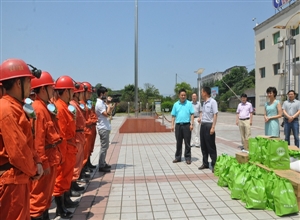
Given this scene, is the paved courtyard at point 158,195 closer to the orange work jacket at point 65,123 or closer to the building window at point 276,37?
the orange work jacket at point 65,123

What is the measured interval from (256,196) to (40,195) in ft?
9.30

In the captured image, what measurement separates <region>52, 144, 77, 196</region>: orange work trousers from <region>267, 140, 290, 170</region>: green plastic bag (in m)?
3.21

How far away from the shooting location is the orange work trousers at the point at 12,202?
2.11m

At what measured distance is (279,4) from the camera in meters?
27.9

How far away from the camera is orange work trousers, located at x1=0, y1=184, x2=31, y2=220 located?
211 centimetres

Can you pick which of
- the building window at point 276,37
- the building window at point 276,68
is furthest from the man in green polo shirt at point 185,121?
the building window at point 276,37

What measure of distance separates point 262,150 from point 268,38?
30273mm

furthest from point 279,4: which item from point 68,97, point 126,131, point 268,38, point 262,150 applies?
point 68,97

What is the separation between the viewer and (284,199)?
3549 millimetres

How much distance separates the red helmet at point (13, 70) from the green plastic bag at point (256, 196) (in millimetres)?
3238

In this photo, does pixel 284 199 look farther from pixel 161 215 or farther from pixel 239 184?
pixel 161 215

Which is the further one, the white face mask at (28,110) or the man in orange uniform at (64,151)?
the man in orange uniform at (64,151)

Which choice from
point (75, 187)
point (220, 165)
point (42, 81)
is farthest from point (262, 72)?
point (42, 81)

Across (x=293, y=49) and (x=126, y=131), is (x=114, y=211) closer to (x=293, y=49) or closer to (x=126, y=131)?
(x=126, y=131)
